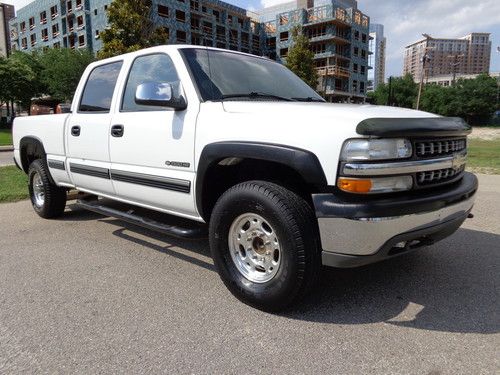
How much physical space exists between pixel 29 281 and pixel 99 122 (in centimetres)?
165

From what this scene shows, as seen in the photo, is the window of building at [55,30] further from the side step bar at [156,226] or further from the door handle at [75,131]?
the side step bar at [156,226]

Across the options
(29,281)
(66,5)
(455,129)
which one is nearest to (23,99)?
(66,5)

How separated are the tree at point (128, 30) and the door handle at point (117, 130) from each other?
15.2m

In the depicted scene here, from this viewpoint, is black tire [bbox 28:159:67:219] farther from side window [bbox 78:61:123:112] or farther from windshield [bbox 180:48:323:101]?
A: windshield [bbox 180:48:323:101]

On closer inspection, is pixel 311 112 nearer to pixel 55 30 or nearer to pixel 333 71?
→ pixel 333 71

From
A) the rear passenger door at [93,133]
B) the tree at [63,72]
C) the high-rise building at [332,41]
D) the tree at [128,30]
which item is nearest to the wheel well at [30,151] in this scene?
the rear passenger door at [93,133]

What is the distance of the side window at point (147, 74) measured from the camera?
3.74 meters

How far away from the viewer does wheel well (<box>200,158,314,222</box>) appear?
9.83 ft

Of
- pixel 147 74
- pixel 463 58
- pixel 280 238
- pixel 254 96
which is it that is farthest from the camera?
pixel 463 58

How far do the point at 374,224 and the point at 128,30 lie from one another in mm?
18602

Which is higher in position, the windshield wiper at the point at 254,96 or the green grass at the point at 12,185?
the windshield wiper at the point at 254,96

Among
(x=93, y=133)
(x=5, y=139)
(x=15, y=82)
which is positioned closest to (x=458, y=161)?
(x=93, y=133)

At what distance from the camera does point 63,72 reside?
121ft

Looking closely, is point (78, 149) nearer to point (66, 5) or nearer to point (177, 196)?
point (177, 196)
